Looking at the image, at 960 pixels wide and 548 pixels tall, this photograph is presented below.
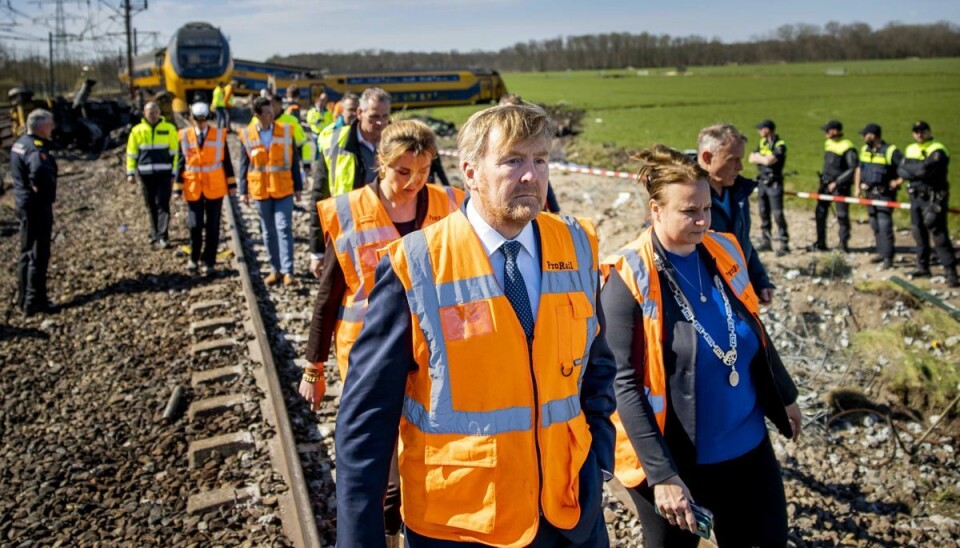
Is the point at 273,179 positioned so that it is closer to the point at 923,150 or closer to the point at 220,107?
the point at 923,150

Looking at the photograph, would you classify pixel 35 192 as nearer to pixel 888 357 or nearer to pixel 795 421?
pixel 795 421

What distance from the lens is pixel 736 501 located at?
286 centimetres

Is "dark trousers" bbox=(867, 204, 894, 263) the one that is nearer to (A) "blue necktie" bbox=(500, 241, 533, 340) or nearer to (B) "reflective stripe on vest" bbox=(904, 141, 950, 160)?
(B) "reflective stripe on vest" bbox=(904, 141, 950, 160)

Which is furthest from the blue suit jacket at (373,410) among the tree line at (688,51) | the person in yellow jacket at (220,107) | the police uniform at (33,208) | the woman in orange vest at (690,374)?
the tree line at (688,51)

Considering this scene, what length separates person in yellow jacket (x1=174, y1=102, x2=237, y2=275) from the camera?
28.8ft

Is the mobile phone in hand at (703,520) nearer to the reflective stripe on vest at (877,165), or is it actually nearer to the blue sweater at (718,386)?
the blue sweater at (718,386)

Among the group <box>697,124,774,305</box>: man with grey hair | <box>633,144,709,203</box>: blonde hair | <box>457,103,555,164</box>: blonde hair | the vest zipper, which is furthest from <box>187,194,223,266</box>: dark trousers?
the vest zipper

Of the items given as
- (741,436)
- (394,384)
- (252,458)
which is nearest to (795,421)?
(741,436)

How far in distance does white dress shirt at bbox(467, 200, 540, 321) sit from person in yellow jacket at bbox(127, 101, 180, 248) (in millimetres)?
9212

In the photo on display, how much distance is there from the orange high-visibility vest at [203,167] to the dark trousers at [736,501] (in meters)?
7.37

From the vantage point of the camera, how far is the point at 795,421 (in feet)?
10.2

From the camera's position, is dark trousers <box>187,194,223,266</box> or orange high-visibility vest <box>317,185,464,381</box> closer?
orange high-visibility vest <box>317,185,464,381</box>

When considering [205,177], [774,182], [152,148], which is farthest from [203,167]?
[774,182]

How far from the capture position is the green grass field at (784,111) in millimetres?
27109
